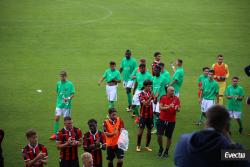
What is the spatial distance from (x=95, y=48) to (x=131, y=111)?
929 centimetres

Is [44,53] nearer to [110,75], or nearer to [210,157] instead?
[110,75]

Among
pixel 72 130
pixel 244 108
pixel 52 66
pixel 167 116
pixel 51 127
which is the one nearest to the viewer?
pixel 72 130

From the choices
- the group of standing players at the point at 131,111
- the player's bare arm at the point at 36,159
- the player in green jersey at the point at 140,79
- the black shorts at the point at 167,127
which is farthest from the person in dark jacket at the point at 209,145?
the player in green jersey at the point at 140,79

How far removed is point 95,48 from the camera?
83.4ft

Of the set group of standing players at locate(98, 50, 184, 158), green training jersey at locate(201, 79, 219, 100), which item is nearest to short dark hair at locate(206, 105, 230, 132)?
group of standing players at locate(98, 50, 184, 158)

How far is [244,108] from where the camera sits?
17234 mm

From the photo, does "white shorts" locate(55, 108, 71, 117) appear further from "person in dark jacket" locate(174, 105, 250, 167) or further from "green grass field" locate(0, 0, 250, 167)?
"person in dark jacket" locate(174, 105, 250, 167)

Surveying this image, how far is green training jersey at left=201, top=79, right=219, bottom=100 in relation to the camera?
14797 mm

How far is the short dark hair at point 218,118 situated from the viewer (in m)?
3.59

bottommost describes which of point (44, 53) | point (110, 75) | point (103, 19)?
point (110, 75)

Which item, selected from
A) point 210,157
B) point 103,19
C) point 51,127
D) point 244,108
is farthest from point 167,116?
point 103,19

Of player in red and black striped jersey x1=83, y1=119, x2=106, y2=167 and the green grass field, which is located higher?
the green grass field

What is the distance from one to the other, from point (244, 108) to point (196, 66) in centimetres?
580

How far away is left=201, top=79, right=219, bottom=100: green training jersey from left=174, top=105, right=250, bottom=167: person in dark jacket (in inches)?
445
